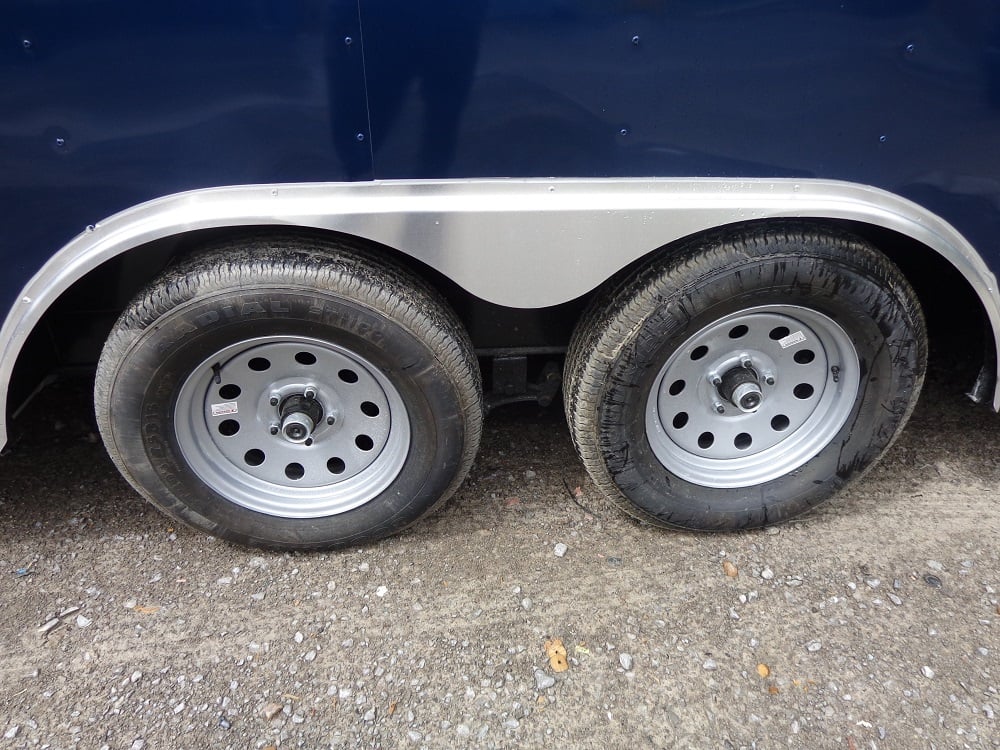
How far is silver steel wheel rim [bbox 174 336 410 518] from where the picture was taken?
2287 millimetres

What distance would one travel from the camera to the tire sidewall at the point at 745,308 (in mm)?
2148

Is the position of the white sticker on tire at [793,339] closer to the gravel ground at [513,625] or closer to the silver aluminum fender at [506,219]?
the silver aluminum fender at [506,219]

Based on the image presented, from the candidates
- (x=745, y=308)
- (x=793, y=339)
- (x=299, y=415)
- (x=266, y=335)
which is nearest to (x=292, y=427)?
(x=299, y=415)

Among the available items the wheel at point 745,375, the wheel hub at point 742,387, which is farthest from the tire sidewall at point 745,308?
the wheel hub at point 742,387

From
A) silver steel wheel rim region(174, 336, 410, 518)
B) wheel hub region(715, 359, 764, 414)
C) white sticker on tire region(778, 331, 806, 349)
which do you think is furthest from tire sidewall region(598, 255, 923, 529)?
silver steel wheel rim region(174, 336, 410, 518)

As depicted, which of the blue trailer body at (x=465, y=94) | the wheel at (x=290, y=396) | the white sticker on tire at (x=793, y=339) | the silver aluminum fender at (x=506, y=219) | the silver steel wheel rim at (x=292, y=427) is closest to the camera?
the blue trailer body at (x=465, y=94)

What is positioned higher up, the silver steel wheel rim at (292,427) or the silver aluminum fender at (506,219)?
the silver aluminum fender at (506,219)

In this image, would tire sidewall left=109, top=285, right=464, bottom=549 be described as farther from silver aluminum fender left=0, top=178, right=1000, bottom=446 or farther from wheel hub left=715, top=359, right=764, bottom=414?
wheel hub left=715, top=359, right=764, bottom=414

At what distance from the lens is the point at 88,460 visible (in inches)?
116

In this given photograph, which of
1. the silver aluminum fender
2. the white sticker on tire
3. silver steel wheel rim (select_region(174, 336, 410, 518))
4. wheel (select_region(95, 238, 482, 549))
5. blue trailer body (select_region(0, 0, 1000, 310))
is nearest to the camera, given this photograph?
blue trailer body (select_region(0, 0, 1000, 310))

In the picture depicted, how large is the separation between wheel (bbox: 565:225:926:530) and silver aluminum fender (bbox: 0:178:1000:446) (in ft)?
0.45

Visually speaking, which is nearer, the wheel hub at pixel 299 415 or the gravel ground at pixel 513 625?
the gravel ground at pixel 513 625

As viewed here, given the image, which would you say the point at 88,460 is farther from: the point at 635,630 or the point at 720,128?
the point at 720,128

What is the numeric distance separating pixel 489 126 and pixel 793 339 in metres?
1.21
